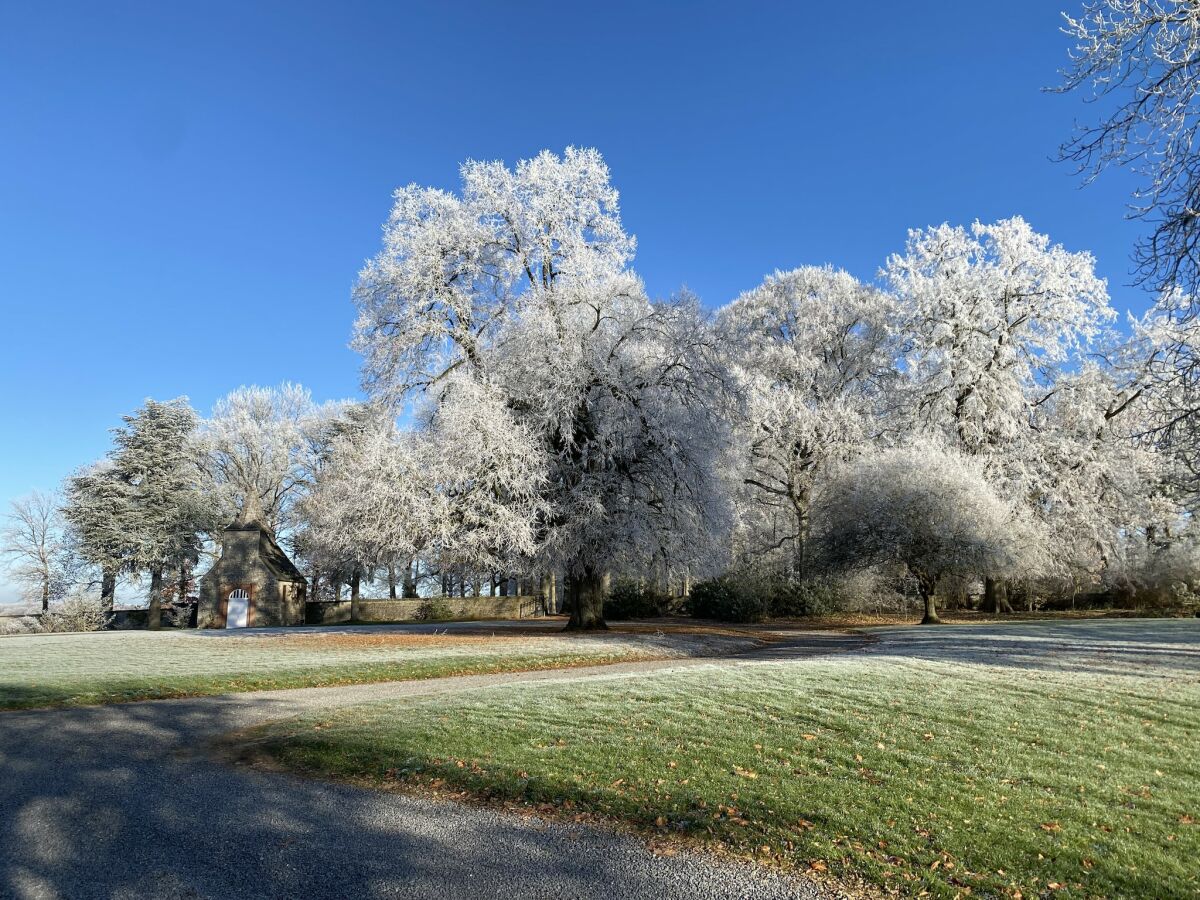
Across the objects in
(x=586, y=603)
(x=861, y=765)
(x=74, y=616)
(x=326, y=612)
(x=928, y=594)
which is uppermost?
(x=586, y=603)

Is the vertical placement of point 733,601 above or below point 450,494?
below

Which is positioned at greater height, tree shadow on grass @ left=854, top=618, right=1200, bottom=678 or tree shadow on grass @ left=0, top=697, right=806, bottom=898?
tree shadow on grass @ left=0, top=697, right=806, bottom=898

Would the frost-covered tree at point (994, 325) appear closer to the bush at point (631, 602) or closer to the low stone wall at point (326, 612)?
the bush at point (631, 602)

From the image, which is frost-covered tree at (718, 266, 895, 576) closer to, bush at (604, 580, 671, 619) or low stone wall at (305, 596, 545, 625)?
bush at (604, 580, 671, 619)

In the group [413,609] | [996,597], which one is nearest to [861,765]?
[996,597]

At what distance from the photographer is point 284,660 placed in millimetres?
16516

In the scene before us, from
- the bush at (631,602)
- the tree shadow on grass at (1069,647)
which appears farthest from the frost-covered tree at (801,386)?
the tree shadow on grass at (1069,647)

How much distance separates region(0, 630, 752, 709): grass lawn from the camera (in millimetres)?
12594

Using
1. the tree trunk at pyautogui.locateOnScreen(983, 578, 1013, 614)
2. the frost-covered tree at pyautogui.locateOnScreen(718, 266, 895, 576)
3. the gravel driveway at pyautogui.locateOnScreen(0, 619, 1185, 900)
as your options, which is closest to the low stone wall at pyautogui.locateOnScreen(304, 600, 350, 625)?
the frost-covered tree at pyautogui.locateOnScreen(718, 266, 895, 576)

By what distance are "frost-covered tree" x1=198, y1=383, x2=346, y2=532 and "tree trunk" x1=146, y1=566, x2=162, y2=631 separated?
5.48 meters

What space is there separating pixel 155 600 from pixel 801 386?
37150 mm

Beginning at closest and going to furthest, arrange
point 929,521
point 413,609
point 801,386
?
point 929,521 < point 801,386 < point 413,609

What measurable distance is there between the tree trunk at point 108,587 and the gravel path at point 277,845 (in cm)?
3917

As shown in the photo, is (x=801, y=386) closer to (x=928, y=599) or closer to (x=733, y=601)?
(x=733, y=601)
